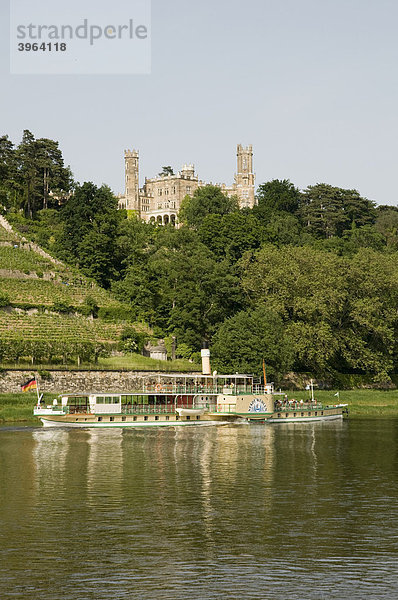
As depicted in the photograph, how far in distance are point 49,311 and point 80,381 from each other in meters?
17.2

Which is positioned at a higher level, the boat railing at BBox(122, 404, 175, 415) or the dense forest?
the dense forest

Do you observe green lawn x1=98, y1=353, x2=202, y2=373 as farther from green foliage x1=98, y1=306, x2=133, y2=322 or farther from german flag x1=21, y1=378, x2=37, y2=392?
german flag x1=21, y1=378, x2=37, y2=392

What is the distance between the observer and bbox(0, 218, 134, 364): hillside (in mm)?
91500

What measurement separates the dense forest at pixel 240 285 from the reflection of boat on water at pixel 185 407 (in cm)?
811

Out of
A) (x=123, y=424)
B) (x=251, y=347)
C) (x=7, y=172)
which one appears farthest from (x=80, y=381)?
(x=7, y=172)

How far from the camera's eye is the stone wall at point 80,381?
86312 millimetres

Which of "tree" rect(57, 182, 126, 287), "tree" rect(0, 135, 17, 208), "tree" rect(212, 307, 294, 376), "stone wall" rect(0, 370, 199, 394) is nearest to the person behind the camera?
"stone wall" rect(0, 370, 199, 394)

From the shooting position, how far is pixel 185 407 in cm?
7888

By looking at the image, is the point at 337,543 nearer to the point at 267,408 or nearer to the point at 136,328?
the point at 267,408

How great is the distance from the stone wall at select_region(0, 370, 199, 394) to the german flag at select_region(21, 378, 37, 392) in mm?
1585

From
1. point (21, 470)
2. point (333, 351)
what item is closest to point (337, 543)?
point (21, 470)

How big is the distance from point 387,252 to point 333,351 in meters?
44.5

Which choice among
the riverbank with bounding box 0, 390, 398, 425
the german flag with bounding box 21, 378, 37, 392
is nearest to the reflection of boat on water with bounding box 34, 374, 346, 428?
the riverbank with bounding box 0, 390, 398, 425

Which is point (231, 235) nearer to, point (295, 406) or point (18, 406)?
point (295, 406)
